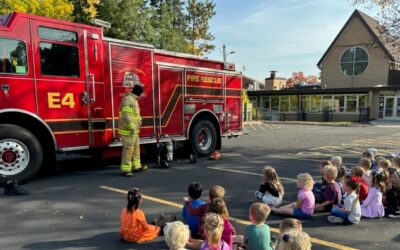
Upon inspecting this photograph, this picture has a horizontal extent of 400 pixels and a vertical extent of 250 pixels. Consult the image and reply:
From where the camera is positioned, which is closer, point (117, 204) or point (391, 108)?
point (117, 204)

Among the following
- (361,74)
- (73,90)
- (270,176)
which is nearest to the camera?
(270,176)

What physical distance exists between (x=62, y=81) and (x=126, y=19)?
17.2 meters

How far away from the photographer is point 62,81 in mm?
7051

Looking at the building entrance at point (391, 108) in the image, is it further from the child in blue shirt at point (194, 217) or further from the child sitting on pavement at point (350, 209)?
the child in blue shirt at point (194, 217)

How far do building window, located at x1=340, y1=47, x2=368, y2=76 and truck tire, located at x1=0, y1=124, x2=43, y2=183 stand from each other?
42237 millimetres

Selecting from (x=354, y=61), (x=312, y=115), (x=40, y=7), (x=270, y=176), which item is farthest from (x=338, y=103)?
(x=270, y=176)

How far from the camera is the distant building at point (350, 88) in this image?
35.2 m

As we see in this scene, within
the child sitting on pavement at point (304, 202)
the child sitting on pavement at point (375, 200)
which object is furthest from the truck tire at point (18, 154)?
the child sitting on pavement at point (375, 200)

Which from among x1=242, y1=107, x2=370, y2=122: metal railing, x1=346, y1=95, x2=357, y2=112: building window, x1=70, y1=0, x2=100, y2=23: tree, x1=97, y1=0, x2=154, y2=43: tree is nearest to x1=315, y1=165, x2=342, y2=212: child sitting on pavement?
x1=97, y1=0, x2=154, y2=43: tree

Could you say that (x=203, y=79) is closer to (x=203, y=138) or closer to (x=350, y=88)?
(x=203, y=138)

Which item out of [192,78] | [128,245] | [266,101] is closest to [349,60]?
[266,101]

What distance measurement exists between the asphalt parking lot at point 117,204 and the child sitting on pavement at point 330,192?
22 centimetres

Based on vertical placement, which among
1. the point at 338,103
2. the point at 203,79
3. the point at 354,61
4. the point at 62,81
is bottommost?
the point at 338,103

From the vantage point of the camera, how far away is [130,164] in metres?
7.60
